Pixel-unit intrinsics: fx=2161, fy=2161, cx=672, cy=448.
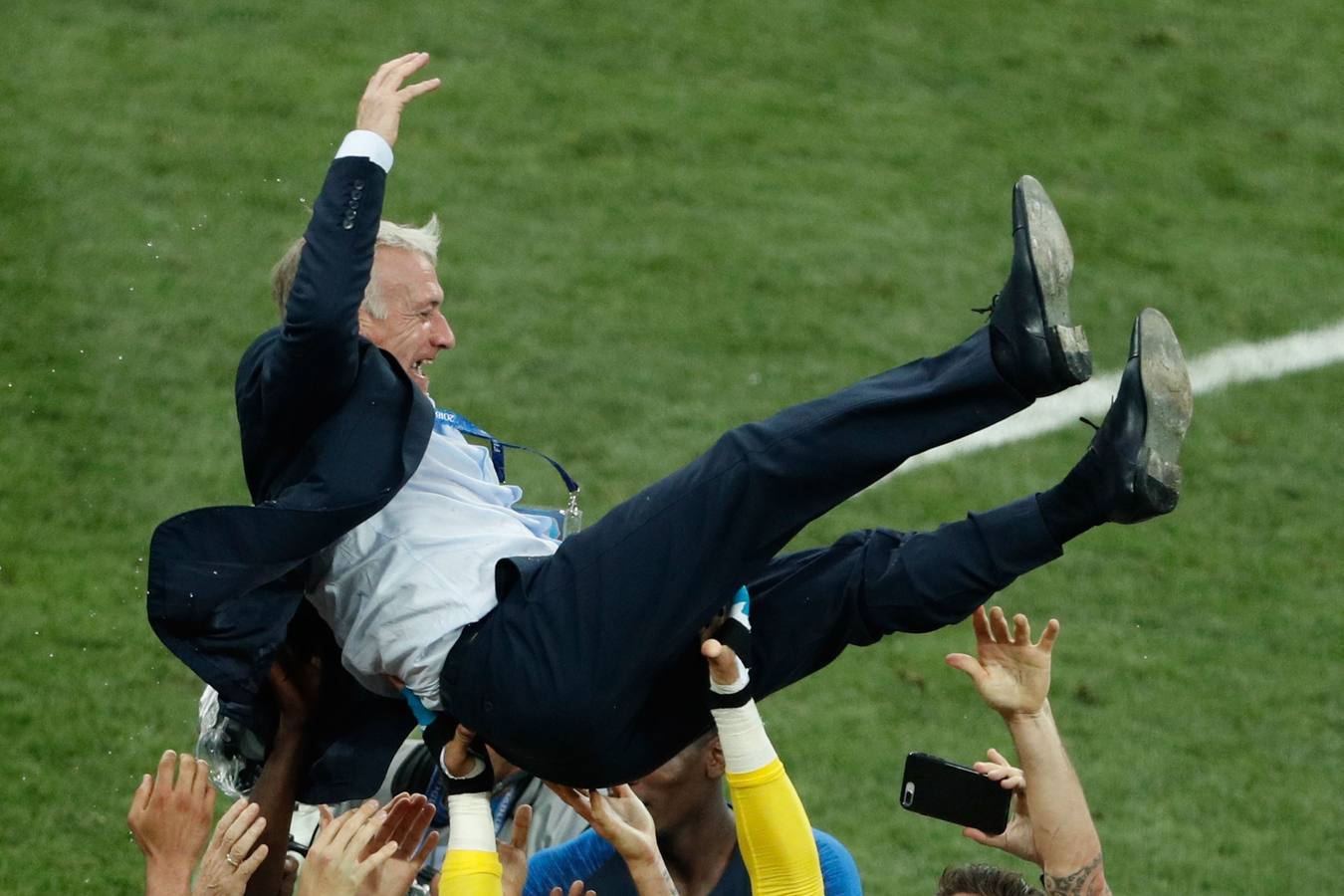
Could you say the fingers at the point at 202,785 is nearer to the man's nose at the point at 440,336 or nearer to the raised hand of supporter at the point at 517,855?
the raised hand of supporter at the point at 517,855

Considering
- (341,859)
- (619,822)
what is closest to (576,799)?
(619,822)

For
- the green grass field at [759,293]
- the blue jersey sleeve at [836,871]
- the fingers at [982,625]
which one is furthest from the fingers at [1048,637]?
the green grass field at [759,293]

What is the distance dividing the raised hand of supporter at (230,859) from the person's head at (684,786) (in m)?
1.24

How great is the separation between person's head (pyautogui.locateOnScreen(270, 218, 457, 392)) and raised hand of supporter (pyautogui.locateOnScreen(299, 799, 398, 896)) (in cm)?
104

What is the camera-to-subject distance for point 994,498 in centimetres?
853

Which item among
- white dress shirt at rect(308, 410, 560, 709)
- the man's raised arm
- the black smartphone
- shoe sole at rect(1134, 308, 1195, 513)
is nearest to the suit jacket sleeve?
the man's raised arm

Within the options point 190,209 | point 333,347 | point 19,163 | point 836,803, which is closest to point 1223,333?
point 836,803

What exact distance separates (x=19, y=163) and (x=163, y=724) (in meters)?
3.16

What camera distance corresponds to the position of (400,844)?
15.5 ft

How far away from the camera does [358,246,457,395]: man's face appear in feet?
16.2

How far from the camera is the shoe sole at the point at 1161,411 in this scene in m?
4.72

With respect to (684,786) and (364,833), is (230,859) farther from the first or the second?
(684,786)

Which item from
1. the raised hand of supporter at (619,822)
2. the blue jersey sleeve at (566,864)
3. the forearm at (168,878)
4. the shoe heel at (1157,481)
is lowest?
the blue jersey sleeve at (566,864)

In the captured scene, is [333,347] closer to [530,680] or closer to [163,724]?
[530,680]
